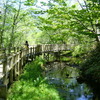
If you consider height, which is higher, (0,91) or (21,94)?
(0,91)

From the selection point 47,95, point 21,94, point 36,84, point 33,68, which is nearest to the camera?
point 21,94

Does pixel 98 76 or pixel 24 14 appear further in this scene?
pixel 24 14

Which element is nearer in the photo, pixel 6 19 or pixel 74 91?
pixel 74 91

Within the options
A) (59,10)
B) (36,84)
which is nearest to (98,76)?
(36,84)

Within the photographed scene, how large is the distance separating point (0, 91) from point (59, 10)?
6.89 meters

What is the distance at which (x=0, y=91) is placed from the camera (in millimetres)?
4754

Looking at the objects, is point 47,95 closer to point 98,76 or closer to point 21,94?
point 21,94

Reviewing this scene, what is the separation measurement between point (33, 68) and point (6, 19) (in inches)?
446

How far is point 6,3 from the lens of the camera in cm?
2012

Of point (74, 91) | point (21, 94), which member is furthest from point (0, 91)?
point (74, 91)

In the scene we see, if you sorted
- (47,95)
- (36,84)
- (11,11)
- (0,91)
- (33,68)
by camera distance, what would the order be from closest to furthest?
(0,91) < (47,95) < (36,84) < (33,68) < (11,11)

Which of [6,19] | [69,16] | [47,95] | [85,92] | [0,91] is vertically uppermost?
A: [6,19]

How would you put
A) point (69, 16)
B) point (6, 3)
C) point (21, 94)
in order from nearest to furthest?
point (21, 94)
point (69, 16)
point (6, 3)

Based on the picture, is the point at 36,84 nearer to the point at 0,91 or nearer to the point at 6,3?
the point at 0,91
